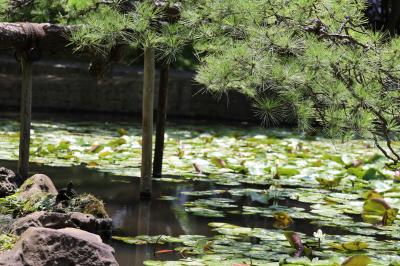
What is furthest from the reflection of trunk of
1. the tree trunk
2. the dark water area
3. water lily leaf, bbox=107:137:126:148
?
the tree trunk

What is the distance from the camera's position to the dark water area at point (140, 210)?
13.9 feet

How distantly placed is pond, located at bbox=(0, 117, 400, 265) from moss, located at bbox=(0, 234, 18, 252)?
19.8 inches

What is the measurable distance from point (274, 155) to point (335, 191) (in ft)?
5.24

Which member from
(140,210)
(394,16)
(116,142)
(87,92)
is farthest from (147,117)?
(394,16)

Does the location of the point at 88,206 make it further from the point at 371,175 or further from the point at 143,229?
the point at 371,175

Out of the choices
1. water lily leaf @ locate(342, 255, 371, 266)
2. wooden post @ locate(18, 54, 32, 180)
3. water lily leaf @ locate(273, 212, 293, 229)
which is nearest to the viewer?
water lily leaf @ locate(342, 255, 371, 266)

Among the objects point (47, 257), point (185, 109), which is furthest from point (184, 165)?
point (185, 109)

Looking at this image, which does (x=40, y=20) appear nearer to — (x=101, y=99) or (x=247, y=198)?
(x=247, y=198)

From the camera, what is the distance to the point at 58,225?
3812mm

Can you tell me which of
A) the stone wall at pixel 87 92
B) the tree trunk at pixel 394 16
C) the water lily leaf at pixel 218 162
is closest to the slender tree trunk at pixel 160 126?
the water lily leaf at pixel 218 162

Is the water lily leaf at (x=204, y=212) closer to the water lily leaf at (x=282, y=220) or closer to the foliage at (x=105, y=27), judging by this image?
the water lily leaf at (x=282, y=220)

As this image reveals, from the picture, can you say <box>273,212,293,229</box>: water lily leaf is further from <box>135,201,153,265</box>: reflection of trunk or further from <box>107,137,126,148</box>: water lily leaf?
<box>107,137,126,148</box>: water lily leaf

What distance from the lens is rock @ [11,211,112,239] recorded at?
12.3ft

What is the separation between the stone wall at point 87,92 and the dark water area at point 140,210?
5.03 m
